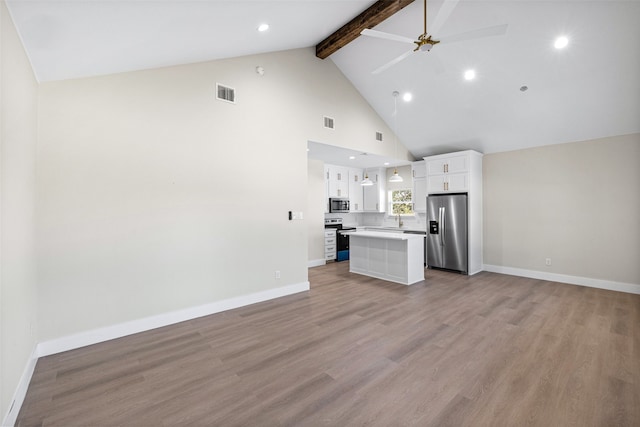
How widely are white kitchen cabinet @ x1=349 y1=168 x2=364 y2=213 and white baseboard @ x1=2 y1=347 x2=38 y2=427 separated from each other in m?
6.84

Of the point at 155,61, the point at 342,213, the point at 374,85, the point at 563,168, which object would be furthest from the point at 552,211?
the point at 155,61

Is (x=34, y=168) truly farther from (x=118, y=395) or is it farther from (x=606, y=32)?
(x=606, y=32)

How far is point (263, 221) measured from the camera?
448 centimetres

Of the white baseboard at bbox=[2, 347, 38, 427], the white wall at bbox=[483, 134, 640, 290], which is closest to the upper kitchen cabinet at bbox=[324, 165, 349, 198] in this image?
the white wall at bbox=[483, 134, 640, 290]

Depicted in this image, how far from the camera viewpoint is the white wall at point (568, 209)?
4.83 meters

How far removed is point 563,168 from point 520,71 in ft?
7.58

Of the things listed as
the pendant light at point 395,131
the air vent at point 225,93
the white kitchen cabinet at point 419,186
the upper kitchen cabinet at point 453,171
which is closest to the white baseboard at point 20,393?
the air vent at point 225,93

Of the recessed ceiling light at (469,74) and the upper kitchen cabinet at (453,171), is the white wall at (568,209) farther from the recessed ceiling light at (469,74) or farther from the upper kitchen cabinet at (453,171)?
the recessed ceiling light at (469,74)

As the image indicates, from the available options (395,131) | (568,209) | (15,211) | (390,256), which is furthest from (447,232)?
(15,211)

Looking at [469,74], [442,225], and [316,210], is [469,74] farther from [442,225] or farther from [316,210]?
A: [316,210]

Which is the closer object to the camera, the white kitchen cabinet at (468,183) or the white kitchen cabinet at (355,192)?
the white kitchen cabinet at (468,183)

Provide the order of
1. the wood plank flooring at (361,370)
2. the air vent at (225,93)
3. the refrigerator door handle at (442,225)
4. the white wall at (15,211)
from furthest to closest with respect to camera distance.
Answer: the refrigerator door handle at (442,225)
the air vent at (225,93)
the wood plank flooring at (361,370)
the white wall at (15,211)

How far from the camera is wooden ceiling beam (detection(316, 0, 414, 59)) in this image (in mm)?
3887

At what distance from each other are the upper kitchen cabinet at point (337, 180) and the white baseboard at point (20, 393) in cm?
618
